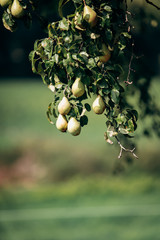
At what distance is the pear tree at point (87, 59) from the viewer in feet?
3.19

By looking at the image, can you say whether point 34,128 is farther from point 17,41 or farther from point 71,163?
point 17,41

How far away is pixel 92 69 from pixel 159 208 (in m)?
3.19

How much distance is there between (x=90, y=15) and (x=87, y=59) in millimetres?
106

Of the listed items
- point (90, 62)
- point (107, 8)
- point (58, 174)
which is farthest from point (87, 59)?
point (58, 174)

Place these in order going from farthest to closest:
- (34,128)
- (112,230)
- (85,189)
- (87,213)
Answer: (34,128), (85,189), (87,213), (112,230)

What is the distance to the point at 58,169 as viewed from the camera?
A: 184 inches

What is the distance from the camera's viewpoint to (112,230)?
3346 mm

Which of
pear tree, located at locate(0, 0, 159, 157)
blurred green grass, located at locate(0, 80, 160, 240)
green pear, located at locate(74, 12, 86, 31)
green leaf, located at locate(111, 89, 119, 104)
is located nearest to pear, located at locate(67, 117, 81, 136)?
pear tree, located at locate(0, 0, 159, 157)

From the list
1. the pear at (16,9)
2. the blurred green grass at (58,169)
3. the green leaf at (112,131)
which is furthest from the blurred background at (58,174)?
the pear at (16,9)

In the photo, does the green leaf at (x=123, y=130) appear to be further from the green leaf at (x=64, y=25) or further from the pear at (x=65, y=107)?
the green leaf at (x=64, y=25)

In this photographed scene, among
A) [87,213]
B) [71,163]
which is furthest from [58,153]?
[87,213]

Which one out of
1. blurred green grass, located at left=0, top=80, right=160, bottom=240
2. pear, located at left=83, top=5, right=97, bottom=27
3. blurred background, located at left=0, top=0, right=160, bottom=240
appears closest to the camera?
pear, located at left=83, top=5, right=97, bottom=27

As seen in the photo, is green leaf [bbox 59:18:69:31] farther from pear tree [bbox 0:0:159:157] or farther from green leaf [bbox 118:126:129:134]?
green leaf [bbox 118:126:129:134]

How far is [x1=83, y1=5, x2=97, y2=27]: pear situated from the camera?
3.03 feet
